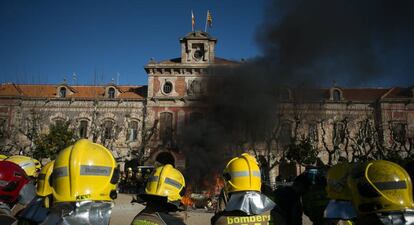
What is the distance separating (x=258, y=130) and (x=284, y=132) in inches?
154

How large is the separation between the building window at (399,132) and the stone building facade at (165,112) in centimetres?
12

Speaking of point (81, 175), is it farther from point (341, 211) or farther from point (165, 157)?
point (165, 157)

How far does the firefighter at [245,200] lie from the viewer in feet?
9.47

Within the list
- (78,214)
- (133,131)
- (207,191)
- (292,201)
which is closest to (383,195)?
(292,201)

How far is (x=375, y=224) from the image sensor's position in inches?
83.6

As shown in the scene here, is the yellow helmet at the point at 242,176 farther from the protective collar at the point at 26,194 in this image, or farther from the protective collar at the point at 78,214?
the protective collar at the point at 26,194

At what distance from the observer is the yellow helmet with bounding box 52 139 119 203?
2043 millimetres

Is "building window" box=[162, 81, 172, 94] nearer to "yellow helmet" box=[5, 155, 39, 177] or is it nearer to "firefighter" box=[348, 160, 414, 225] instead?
"yellow helmet" box=[5, 155, 39, 177]

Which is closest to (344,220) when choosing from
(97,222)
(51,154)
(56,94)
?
(97,222)

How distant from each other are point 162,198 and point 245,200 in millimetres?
799

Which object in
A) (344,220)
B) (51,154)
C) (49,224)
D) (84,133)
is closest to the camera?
(49,224)

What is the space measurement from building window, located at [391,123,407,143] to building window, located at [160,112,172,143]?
16793 mm

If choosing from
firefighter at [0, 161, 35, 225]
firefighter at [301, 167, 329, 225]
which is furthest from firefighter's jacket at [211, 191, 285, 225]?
firefighter at [0, 161, 35, 225]

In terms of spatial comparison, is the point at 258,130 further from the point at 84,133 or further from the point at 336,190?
the point at 336,190
